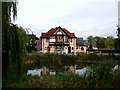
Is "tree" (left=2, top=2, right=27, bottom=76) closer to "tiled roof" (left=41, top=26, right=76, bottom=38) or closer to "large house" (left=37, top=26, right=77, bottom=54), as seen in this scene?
"large house" (left=37, top=26, right=77, bottom=54)

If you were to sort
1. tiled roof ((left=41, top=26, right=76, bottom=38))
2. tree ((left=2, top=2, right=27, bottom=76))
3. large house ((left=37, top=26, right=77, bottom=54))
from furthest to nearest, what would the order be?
tiled roof ((left=41, top=26, right=76, bottom=38)) < large house ((left=37, top=26, right=77, bottom=54)) < tree ((left=2, top=2, right=27, bottom=76))

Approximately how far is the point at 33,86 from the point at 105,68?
218 cm

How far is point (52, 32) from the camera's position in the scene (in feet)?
125

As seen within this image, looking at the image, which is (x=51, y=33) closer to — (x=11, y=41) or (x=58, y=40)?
(x=58, y=40)

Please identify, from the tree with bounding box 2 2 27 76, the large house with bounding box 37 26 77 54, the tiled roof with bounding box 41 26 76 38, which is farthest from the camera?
the tiled roof with bounding box 41 26 76 38

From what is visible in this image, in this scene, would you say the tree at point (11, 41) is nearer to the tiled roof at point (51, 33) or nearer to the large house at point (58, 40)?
the large house at point (58, 40)

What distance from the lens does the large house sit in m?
37.8

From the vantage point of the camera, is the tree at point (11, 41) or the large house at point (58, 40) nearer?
the tree at point (11, 41)

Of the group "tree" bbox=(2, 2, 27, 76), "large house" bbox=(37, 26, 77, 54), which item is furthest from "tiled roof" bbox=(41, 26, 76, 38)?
"tree" bbox=(2, 2, 27, 76)

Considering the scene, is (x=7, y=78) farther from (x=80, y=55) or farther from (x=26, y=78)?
(x=80, y=55)

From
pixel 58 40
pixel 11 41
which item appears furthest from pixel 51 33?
pixel 11 41

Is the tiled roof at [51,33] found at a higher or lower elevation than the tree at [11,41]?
higher

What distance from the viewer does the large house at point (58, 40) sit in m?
37.8

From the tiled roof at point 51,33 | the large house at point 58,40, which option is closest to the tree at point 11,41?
the large house at point 58,40
